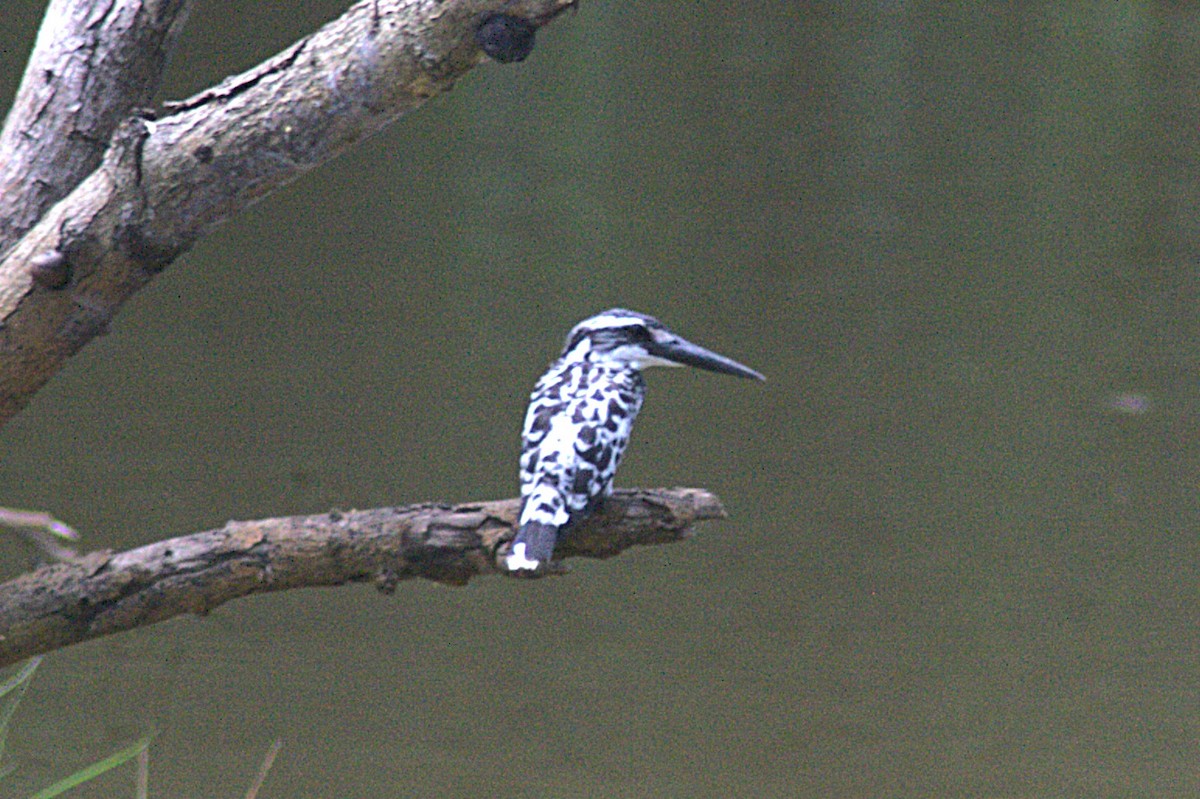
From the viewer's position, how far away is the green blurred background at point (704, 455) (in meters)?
4.53

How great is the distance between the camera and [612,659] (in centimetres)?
491

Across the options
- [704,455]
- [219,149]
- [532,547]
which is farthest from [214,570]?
[704,455]

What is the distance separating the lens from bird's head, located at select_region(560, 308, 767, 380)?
9.11 feet

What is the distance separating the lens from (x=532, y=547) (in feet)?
7.45

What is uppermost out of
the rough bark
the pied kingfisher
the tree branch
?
the rough bark

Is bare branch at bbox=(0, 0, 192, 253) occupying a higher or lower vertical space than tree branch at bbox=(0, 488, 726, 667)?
higher

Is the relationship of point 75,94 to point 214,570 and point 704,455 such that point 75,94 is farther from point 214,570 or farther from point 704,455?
point 704,455

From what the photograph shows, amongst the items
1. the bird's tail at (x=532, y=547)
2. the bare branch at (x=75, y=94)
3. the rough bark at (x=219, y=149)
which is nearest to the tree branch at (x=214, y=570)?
the bird's tail at (x=532, y=547)

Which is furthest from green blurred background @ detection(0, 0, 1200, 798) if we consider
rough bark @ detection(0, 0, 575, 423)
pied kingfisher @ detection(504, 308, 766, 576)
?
rough bark @ detection(0, 0, 575, 423)

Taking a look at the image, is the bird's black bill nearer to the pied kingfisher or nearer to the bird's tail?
the pied kingfisher

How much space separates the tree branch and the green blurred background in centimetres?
203

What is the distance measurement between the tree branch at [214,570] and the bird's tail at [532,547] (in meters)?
0.03

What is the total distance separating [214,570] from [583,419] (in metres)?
A: 0.69

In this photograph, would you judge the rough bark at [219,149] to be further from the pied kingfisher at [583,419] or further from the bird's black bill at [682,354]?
the bird's black bill at [682,354]
